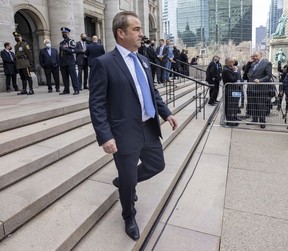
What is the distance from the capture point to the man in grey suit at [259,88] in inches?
303

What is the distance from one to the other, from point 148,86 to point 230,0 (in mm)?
76687

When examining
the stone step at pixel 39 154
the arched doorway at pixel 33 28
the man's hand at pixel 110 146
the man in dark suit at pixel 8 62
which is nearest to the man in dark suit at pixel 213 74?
the man in dark suit at pixel 8 62

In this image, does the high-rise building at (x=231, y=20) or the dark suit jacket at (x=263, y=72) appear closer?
the dark suit jacket at (x=263, y=72)

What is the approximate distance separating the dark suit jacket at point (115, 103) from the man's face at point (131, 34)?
0.12 m

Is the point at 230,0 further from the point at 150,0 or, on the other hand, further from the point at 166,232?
the point at 166,232

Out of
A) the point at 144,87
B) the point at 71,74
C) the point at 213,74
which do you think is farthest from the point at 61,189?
the point at 213,74

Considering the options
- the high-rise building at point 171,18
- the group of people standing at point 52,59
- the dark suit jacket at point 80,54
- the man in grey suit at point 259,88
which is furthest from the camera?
the high-rise building at point 171,18

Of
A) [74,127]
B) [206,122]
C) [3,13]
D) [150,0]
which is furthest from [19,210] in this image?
[150,0]

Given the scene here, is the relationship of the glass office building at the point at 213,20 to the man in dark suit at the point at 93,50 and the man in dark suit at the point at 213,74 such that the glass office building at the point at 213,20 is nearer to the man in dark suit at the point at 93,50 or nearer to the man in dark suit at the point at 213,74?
the man in dark suit at the point at 213,74

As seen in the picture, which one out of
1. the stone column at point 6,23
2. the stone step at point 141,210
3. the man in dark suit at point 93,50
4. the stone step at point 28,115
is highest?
the stone column at point 6,23

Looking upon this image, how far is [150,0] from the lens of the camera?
25828 mm

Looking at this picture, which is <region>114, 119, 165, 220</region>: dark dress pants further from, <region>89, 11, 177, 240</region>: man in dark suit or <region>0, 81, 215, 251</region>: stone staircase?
<region>0, 81, 215, 251</region>: stone staircase

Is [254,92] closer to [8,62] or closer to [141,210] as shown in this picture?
[141,210]

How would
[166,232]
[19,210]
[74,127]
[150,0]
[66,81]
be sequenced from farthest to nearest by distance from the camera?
[150,0], [66,81], [74,127], [166,232], [19,210]
